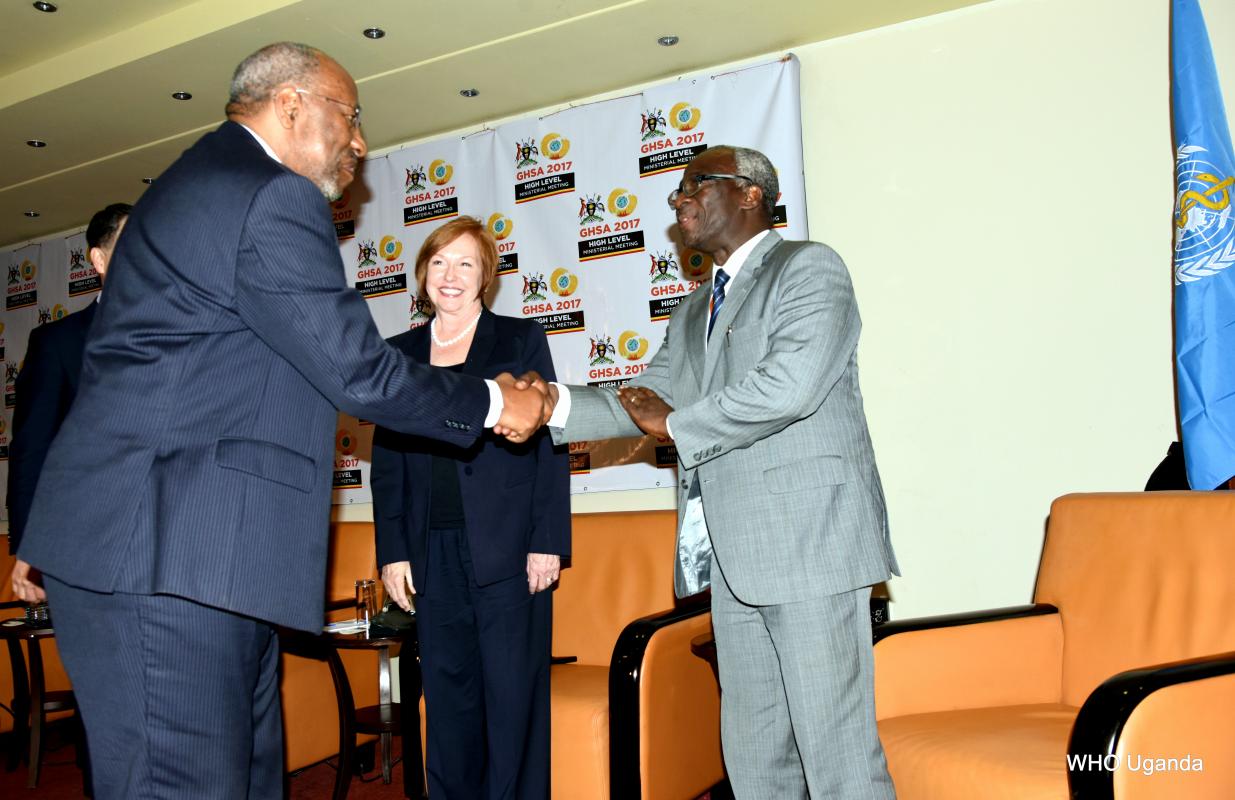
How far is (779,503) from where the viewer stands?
226 cm

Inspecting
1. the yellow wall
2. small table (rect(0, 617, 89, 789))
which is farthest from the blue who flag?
small table (rect(0, 617, 89, 789))

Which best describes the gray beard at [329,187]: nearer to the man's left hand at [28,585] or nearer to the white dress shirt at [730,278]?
the white dress shirt at [730,278]

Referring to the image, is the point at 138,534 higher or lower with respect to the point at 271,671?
higher

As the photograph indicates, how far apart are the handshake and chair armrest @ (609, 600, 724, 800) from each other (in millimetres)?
757

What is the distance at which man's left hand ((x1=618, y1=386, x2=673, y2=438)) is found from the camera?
8.70ft

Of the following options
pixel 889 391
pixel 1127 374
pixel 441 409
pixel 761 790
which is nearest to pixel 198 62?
pixel 441 409

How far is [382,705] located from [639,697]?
5.51 ft

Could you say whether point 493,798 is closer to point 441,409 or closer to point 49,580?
point 441,409

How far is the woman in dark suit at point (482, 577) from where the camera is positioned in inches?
112

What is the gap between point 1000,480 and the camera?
3.75m

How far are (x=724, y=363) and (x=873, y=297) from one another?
1.69 metres

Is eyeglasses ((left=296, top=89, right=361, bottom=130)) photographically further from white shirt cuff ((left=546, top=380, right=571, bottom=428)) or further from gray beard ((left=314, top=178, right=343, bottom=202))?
white shirt cuff ((left=546, top=380, right=571, bottom=428))

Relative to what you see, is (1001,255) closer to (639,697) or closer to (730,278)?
(730,278)

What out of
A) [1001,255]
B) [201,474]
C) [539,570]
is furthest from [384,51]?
[201,474]
